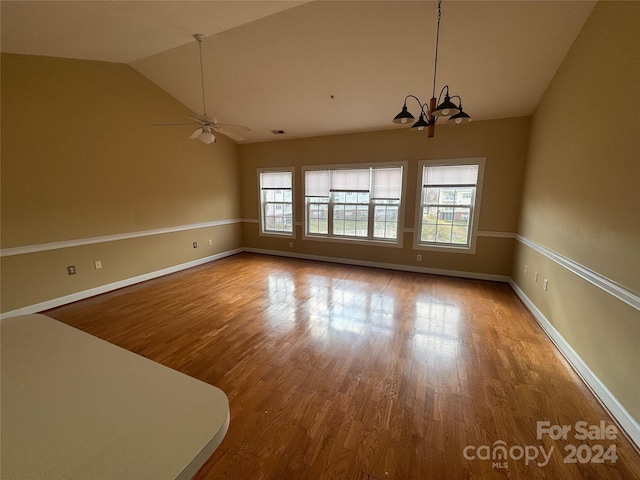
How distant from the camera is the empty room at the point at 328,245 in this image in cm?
143

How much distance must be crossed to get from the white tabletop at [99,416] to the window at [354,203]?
467cm

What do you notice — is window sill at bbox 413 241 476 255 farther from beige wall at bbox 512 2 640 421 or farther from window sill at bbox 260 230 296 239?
window sill at bbox 260 230 296 239

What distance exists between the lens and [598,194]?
7.05 ft

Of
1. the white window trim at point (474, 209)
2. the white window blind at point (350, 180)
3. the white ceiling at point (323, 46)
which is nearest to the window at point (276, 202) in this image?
the white window blind at point (350, 180)

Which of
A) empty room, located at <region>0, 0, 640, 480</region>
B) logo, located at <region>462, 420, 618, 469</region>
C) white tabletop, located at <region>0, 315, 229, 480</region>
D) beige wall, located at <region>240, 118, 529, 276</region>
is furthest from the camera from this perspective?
beige wall, located at <region>240, 118, 529, 276</region>

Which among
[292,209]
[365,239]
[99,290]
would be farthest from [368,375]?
[292,209]

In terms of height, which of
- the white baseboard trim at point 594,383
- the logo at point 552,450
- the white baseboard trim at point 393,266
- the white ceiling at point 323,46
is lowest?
the logo at point 552,450

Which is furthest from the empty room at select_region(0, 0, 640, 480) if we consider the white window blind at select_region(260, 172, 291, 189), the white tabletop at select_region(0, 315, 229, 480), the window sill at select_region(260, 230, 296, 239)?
the window sill at select_region(260, 230, 296, 239)

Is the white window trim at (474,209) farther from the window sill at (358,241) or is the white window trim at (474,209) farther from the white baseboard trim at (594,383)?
the white baseboard trim at (594,383)

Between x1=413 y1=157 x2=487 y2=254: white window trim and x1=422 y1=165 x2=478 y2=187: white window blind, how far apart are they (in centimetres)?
6

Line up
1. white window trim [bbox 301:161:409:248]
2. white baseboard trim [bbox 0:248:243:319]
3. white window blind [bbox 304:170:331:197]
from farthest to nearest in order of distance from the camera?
white window blind [bbox 304:170:331:197] → white window trim [bbox 301:161:409:248] → white baseboard trim [bbox 0:248:243:319]

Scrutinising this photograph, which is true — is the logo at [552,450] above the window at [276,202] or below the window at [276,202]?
below

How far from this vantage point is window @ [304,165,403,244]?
499 cm

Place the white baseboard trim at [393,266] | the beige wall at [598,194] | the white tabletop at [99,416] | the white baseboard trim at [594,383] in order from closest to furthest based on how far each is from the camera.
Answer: the white tabletop at [99,416] < the white baseboard trim at [594,383] < the beige wall at [598,194] < the white baseboard trim at [393,266]
